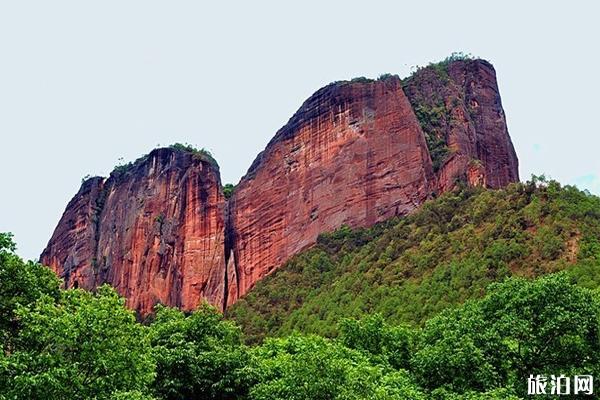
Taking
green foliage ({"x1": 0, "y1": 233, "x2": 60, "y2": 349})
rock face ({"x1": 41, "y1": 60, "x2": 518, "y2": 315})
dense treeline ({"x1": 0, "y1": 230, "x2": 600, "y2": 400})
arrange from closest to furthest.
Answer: dense treeline ({"x1": 0, "y1": 230, "x2": 600, "y2": 400}) → green foliage ({"x1": 0, "y1": 233, "x2": 60, "y2": 349}) → rock face ({"x1": 41, "y1": 60, "x2": 518, "y2": 315})

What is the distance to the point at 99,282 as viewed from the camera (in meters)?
82.2

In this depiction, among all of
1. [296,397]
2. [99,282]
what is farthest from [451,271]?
[99,282]

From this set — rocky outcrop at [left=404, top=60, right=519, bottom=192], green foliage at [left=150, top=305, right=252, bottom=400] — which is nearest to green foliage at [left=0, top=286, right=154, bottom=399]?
green foliage at [left=150, top=305, right=252, bottom=400]

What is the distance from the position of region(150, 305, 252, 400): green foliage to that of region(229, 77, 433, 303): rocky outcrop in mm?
43197

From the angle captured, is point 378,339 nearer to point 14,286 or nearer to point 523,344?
point 523,344

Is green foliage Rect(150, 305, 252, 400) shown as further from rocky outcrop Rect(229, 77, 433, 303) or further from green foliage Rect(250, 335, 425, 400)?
rocky outcrop Rect(229, 77, 433, 303)

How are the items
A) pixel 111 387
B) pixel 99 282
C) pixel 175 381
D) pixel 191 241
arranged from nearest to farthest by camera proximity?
pixel 111 387 → pixel 175 381 → pixel 191 241 → pixel 99 282

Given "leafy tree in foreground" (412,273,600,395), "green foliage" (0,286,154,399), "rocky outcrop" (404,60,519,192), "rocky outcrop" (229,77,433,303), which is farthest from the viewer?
"rocky outcrop" (404,60,519,192)

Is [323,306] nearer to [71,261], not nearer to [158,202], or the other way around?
[158,202]

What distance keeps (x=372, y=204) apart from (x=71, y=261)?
37625 mm

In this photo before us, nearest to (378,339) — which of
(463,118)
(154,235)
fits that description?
(463,118)

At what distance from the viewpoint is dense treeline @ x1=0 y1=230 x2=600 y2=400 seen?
15.7 m

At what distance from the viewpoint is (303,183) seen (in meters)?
71.8

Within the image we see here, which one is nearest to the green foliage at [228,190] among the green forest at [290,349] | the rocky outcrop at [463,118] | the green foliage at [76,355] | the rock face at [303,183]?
the rock face at [303,183]
